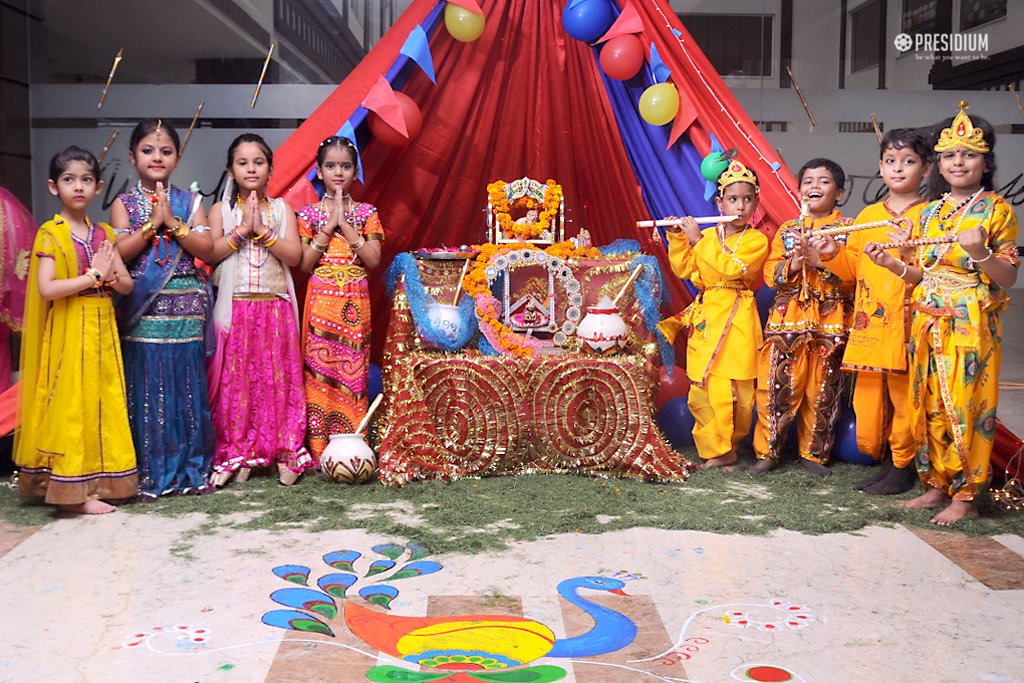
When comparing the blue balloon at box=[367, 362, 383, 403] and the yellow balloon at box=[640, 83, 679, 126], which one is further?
the blue balloon at box=[367, 362, 383, 403]

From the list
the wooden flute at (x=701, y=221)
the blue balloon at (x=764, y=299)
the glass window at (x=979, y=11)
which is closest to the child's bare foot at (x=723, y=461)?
the blue balloon at (x=764, y=299)

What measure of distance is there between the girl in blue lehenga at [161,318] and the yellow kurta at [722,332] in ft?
6.64

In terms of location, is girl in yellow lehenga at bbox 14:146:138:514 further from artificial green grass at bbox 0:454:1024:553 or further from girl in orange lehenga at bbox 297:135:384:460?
girl in orange lehenga at bbox 297:135:384:460

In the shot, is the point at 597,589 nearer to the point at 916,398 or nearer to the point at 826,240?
the point at 916,398

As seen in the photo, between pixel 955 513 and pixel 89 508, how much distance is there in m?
3.09

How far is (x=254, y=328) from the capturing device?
3.95 metres

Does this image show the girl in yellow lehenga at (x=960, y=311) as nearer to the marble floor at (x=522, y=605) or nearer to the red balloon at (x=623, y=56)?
the marble floor at (x=522, y=605)

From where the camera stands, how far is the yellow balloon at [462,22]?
439cm

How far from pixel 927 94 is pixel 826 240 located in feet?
8.34

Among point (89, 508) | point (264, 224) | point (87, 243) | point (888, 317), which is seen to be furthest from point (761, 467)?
point (87, 243)

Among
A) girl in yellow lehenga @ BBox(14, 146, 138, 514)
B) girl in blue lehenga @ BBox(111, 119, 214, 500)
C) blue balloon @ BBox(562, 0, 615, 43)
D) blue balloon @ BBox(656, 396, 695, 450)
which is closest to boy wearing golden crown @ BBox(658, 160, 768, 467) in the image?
blue balloon @ BBox(656, 396, 695, 450)

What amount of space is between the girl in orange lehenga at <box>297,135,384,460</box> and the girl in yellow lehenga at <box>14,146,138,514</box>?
2.58ft

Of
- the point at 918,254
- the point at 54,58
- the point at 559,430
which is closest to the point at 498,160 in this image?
the point at 559,430

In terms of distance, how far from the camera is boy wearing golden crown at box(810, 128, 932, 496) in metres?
3.76
